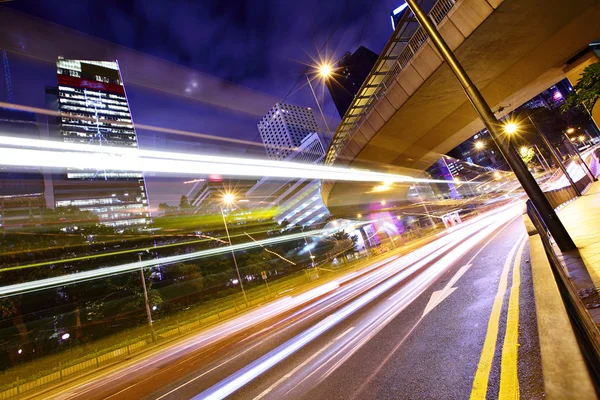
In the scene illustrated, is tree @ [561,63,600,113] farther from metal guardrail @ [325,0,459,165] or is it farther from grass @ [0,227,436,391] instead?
grass @ [0,227,436,391]

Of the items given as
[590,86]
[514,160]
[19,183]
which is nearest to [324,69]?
[590,86]

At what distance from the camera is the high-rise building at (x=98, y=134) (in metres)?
107

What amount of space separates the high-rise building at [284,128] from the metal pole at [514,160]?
14606cm

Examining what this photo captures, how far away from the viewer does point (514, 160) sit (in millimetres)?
6695

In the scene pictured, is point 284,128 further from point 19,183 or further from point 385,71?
point 385,71

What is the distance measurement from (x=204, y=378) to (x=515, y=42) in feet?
66.3

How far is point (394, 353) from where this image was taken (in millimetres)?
4551

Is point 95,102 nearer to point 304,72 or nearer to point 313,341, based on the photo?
point 304,72

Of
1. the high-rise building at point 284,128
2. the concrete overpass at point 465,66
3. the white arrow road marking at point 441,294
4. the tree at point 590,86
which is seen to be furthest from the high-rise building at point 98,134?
the tree at point 590,86

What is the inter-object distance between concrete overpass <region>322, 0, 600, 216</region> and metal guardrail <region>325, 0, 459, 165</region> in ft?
0.18

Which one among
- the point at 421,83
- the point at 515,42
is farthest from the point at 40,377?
the point at 515,42

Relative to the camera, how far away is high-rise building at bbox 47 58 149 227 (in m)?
107

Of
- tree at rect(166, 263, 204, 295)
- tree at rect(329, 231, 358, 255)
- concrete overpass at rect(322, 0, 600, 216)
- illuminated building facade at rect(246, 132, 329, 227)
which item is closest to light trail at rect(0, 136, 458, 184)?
concrete overpass at rect(322, 0, 600, 216)

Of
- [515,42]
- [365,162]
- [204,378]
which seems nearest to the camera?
[204,378]
